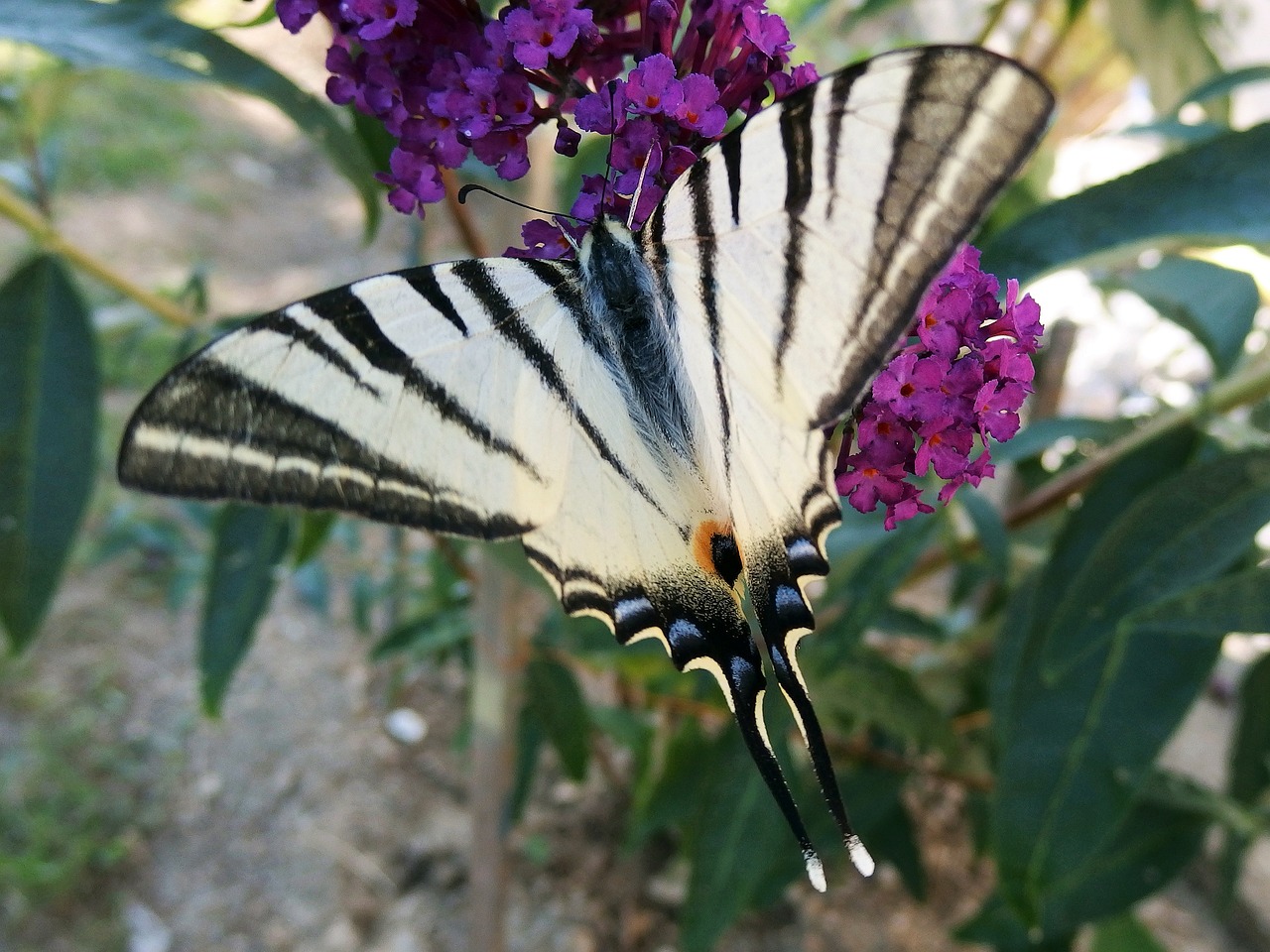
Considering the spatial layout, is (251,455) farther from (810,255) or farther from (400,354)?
(810,255)

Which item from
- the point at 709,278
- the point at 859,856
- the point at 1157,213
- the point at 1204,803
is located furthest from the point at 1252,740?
the point at 709,278

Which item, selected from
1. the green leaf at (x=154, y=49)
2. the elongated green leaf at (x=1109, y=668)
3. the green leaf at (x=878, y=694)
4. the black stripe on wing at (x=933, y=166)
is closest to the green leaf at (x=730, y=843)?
the green leaf at (x=878, y=694)

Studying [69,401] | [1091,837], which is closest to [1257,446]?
[1091,837]

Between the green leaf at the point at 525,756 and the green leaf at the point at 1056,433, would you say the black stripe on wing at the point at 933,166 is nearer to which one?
the green leaf at the point at 1056,433

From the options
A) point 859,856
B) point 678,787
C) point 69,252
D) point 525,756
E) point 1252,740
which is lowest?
point 525,756

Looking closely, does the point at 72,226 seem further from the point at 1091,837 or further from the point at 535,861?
the point at 1091,837

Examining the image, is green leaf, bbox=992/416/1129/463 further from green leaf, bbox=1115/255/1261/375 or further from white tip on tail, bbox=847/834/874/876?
white tip on tail, bbox=847/834/874/876
